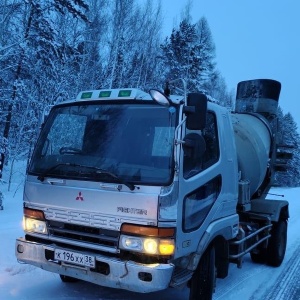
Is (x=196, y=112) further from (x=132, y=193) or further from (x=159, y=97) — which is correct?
(x=132, y=193)

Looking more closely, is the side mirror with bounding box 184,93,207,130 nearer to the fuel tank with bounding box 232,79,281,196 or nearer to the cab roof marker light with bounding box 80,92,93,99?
the cab roof marker light with bounding box 80,92,93,99

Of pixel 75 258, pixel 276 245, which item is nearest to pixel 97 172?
pixel 75 258

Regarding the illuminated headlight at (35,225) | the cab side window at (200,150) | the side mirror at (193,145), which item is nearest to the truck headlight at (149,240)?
the cab side window at (200,150)

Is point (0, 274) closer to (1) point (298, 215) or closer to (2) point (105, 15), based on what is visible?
(1) point (298, 215)

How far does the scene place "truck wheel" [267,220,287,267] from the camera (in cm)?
699

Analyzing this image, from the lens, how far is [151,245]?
3.65 meters

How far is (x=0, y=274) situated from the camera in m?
5.23

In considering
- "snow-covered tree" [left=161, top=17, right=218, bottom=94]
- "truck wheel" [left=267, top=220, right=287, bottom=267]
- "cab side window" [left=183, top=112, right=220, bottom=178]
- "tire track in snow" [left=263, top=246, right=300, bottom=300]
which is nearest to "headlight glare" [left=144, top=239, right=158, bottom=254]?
"cab side window" [left=183, top=112, right=220, bottom=178]

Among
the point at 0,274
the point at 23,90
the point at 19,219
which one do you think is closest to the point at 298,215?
the point at 19,219

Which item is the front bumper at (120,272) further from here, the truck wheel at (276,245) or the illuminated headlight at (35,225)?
the truck wheel at (276,245)

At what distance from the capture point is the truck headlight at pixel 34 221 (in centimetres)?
421

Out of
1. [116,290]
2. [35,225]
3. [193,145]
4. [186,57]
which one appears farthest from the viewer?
[186,57]

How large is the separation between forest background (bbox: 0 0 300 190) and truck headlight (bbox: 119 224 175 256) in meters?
1.85

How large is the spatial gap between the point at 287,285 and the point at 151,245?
3.27 m
